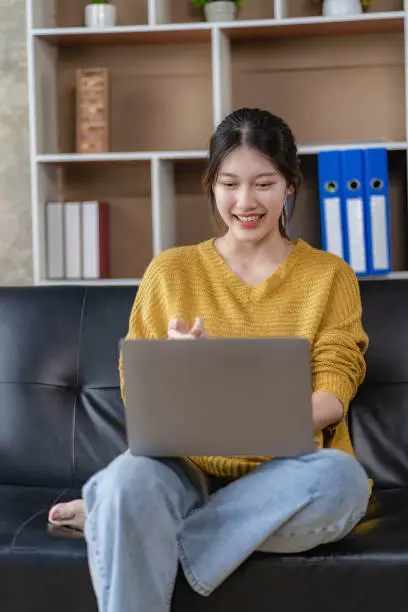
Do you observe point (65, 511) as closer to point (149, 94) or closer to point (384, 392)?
point (384, 392)

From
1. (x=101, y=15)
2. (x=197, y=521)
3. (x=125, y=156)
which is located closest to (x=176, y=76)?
(x=101, y=15)

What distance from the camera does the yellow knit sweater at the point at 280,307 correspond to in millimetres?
1978

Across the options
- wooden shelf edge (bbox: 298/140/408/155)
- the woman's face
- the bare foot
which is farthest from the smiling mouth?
wooden shelf edge (bbox: 298/140/408/155)

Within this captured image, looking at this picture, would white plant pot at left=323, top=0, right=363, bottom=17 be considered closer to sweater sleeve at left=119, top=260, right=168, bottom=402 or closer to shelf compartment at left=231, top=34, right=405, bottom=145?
shelf compartment at left=231, top=34, right=405, bottom=145

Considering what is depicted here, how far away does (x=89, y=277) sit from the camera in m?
3.16

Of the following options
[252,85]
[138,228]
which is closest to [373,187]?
[252,85]

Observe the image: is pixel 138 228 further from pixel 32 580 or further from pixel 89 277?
pixel 32 580

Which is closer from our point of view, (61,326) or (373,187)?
(61,326)

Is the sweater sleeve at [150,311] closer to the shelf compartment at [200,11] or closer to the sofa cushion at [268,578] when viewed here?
the sofa cushion at [268,578]

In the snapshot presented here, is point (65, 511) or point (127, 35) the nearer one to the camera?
point (65, 511)

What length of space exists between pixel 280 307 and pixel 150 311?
27cm

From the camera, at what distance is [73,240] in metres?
3.14

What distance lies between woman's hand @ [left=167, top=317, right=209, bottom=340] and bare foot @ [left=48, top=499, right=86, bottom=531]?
0.36 meters

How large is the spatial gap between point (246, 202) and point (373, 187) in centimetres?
101
